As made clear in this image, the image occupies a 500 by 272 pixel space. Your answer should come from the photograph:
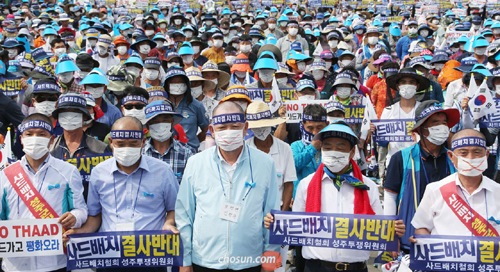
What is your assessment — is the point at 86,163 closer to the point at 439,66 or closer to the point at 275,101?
the point at 275,101

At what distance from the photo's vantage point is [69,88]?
9.05 m

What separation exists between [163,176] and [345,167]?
5.59ft

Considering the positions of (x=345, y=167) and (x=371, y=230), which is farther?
(x=345, y=167)

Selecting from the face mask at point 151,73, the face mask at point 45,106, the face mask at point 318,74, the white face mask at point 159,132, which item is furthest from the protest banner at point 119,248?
the face mask at point 318,74

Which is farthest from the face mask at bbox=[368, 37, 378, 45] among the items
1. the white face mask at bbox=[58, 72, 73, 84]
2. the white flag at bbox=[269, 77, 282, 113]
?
the white face mask at bbox=[58, 72, 73, 84]

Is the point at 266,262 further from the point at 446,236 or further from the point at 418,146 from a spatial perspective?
the point at 418,146

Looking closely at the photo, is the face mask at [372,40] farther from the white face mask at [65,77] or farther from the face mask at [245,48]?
the white face mask at [65,77]

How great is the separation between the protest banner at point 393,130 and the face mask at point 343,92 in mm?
1465

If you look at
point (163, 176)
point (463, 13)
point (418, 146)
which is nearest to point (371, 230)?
point (418, 146)

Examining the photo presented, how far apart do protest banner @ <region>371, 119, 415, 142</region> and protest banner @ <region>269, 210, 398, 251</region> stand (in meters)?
3.14

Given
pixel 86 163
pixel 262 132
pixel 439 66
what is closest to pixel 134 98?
pixel 86 163

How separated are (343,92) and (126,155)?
518 cm

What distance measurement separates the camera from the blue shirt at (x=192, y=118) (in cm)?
768

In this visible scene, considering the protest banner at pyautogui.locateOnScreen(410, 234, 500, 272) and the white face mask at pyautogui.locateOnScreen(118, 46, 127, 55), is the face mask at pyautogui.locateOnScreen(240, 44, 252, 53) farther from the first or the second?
the protest banner at pyautogui.locateOnScreen(410, 234, 500, 272)
